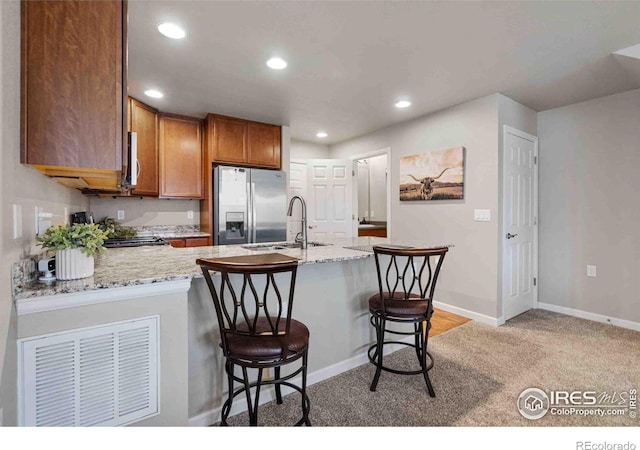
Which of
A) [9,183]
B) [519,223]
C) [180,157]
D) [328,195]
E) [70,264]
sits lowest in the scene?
[70,264]

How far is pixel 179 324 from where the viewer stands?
4.56 feet

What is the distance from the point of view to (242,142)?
402 cm

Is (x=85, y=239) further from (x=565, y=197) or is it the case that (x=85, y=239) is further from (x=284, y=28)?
(x=565, y=197)

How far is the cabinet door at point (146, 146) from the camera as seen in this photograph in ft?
11.2

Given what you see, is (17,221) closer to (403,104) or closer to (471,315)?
(403,104)

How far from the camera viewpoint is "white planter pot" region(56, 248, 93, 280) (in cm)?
123

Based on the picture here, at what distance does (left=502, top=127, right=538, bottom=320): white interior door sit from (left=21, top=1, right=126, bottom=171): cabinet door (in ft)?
11.2

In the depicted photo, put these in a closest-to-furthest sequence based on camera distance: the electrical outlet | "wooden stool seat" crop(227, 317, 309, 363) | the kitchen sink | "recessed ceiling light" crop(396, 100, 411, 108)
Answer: the electrical outlet < "wooden stool seat" crop(227, 317, 309, 363) < the kitchen sink < "recessed ceiling light" crop(396, 100, 411, 108)

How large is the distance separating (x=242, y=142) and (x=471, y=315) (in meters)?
3.45

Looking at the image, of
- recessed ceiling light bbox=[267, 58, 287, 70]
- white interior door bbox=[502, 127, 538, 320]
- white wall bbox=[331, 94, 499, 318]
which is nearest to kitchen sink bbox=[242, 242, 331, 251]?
recessed ceiling light bbox=[267, 58, 287, 70]

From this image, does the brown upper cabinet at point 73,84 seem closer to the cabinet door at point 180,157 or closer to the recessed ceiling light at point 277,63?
the recessed ceiling light at point 277,63

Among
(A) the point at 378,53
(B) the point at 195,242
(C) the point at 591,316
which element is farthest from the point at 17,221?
(C) the point at 591,316

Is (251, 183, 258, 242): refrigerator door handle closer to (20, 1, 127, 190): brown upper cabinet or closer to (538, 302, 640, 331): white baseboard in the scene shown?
(20, 1, 127, 190): brown upper cabinet
